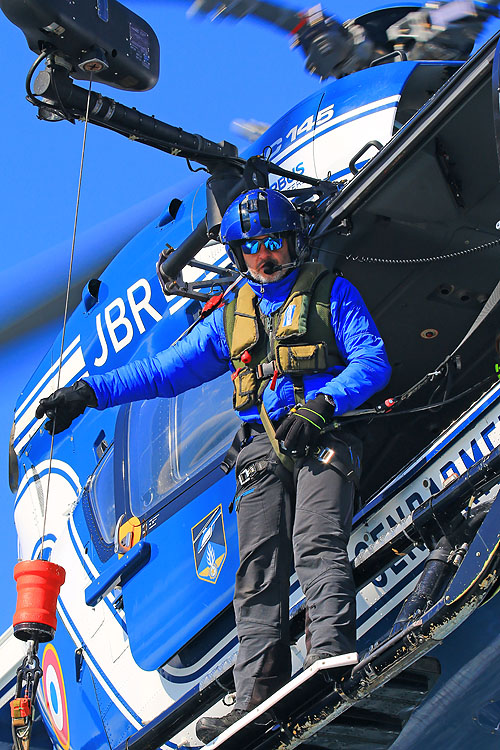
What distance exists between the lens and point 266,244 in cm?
399

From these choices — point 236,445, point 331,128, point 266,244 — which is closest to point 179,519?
point 236,445

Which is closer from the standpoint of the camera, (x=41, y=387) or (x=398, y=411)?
(x=398, y=411)

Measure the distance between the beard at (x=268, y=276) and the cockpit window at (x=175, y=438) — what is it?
86 cm

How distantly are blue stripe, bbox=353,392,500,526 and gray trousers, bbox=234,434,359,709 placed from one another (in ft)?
0.87

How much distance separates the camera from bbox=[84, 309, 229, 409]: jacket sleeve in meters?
4.16

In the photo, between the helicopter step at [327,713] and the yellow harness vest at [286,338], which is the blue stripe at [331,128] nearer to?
the yellow harness vest at [286,338]

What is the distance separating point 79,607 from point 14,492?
1473mm

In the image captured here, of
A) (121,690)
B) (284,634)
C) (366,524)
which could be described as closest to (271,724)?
(284,634)

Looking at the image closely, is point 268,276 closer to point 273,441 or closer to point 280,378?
point 280,378

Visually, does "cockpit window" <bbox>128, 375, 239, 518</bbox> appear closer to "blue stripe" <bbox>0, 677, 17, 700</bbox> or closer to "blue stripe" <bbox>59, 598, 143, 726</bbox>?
"blue stripe" <bbox>59, 598, 143, 726</bbox>

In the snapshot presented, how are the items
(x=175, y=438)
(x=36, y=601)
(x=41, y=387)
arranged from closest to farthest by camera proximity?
(x=36, y=601)
(x=175, y=438)
(x=41, y=387)

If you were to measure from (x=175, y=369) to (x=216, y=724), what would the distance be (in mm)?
1412

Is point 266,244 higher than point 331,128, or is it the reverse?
point 331,128

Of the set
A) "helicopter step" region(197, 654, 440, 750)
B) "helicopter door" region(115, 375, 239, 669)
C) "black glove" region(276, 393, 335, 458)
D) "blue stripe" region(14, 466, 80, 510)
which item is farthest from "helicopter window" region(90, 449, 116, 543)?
"helicopter step" region(197, 654, 440, 750)
